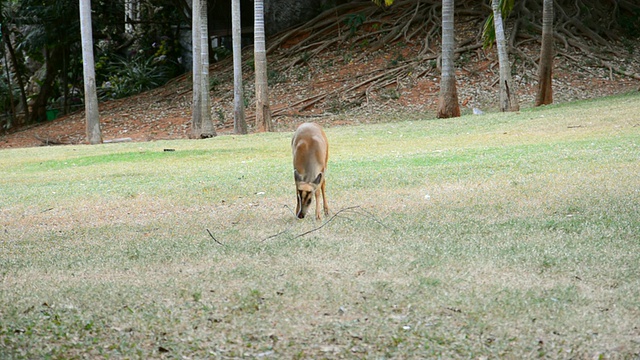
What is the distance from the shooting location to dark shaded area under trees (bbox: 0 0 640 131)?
91.7 ft

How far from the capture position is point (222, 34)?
106 ft

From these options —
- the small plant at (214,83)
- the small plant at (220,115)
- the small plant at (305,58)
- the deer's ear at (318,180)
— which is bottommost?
the small plant at (220,115)

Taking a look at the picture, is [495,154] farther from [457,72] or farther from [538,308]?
[457,72]

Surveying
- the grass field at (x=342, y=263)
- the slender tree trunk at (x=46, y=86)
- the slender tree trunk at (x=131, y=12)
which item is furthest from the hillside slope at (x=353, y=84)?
the grass field at (x=342, y=263)

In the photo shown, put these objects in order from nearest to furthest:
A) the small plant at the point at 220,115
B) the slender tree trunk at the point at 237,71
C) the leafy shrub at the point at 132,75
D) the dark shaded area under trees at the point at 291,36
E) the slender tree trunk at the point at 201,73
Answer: the slender tree trunk at the point at 237,71, the slender tree trunk at the point at 201,73, the small plant at the point at 220,115, the dark shaded area under trees at the point at 291,36, the leafy shrub at the point at 132,75

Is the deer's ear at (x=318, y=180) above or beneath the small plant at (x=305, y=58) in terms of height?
beneath

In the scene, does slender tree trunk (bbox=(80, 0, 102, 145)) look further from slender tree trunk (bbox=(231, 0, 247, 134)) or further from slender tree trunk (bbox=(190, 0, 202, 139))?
slender tree trunk (bbox=(231, 0, 247, 134))

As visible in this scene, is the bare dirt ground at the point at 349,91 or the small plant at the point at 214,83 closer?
the bare dirt ground at the point at 349,91

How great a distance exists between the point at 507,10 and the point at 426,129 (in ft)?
10.5

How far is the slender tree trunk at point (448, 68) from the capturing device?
1994 cm

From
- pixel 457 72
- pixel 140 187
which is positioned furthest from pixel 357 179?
pixel 457 72

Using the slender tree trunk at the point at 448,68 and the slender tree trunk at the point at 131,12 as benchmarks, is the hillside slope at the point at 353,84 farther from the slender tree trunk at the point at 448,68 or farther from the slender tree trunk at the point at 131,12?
the slender tree trunk at the point at 131,12

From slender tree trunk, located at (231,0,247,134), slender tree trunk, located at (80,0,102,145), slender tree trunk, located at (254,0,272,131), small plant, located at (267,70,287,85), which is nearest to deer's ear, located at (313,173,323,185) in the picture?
slender tree trunk, located at (254,0,272,131)

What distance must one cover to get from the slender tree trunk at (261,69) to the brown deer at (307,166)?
13252 mm
